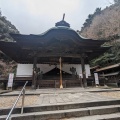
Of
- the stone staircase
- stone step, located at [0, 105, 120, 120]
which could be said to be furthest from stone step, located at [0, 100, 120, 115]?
stone step, located at [0, 105, 120, 120]

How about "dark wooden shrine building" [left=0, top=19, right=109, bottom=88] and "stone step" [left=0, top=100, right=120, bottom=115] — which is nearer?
"stone step" [left=0, top=100, right=120, bottom=115]

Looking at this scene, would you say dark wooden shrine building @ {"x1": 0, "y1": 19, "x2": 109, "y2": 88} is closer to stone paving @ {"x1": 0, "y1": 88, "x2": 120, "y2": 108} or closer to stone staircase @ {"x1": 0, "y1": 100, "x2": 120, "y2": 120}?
stone paving @ {"x1": 0, "y1": 88, "x2": 120, "y2": 108}

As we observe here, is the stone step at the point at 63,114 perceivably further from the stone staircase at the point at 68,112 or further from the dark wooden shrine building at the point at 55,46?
the dark wooden shrine building at the point at 55,46

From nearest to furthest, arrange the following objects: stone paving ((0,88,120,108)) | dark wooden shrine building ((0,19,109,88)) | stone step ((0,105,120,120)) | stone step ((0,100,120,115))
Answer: stone step ((0,105,120,120)), stone step ((0,100,120,115)), stone paving ((0,88,120,108)), dark wooden shrine building ((0,19,109,88))


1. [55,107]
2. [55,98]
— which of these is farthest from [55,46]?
[55,107]

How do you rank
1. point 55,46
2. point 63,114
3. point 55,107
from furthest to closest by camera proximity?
point 55,46
point 55,107
point 63,114

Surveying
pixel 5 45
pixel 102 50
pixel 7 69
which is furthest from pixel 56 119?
pixel 7 69

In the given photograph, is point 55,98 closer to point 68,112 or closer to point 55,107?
point 55,107

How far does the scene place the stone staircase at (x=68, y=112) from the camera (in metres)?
2.98

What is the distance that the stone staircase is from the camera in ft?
9.77

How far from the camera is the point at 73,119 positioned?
9.59ft

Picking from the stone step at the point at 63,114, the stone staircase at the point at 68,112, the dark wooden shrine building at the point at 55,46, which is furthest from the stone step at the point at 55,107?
the dark wooden shrine building at the point at 55,46

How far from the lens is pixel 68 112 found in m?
3.15

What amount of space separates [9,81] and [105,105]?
7.38 metres
